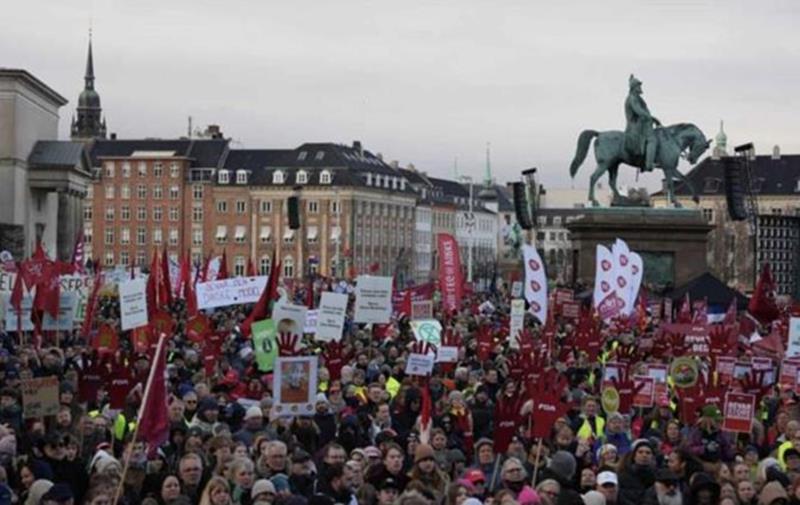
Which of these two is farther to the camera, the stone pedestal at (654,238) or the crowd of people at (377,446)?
the stone pedestal at (654,238)

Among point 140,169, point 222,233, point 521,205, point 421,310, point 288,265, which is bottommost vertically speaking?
point 421,310

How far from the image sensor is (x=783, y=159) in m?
146

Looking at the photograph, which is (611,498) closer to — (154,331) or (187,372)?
(187,372)

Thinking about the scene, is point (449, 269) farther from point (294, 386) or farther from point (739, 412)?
point (294, 386)

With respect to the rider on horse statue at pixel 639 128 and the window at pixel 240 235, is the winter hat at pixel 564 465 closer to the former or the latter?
the rider on horse statue at pixel 639 128

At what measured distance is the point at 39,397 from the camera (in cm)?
1491

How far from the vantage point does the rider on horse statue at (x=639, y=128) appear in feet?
163

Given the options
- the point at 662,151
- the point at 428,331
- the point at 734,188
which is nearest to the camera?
the point at 428,331

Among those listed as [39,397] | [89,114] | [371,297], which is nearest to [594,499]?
[39,397]

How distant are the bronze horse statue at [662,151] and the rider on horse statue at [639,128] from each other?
0.12 metres

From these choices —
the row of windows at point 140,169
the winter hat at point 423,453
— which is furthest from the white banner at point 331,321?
the row of windows at point 140,169

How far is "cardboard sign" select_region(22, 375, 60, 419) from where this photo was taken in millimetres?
14859

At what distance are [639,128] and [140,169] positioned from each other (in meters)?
94.9

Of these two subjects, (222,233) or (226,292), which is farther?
(222,233)
